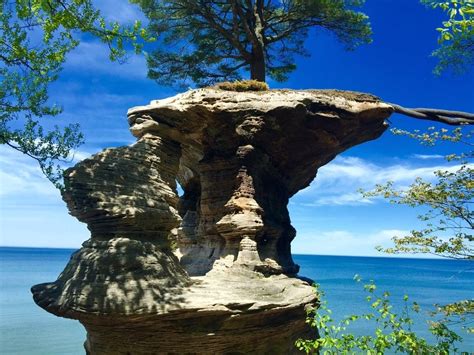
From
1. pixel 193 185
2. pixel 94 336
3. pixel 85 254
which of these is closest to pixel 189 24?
pixel 193 185

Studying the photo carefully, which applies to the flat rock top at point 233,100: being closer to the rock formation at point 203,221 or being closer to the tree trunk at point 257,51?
the rock formation at point 203,221

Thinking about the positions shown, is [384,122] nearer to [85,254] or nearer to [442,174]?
[442,174]

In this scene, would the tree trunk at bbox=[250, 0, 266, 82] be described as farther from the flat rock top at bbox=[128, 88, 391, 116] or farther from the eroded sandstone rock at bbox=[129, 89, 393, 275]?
the flat rock top at bbox=[128, 88, 391, 116]

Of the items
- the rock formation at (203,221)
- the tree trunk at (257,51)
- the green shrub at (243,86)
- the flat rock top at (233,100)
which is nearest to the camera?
the rock formation at (203,221)

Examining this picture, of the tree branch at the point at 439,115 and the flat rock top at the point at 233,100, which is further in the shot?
the tree branch at the point at 439,115

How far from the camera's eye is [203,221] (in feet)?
48.9

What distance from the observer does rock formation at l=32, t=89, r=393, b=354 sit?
929 cm

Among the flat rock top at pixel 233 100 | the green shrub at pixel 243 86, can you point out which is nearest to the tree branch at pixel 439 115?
the flat rock top at pixel 233 100

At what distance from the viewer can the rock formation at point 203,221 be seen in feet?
30.5

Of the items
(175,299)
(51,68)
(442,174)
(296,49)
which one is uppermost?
(296,49)

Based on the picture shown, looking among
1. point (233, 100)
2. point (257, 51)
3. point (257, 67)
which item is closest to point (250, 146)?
point (233, 100)

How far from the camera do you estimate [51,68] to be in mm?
10602

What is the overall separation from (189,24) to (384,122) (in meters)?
10.0

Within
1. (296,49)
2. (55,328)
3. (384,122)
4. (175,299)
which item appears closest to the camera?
(175,299)
